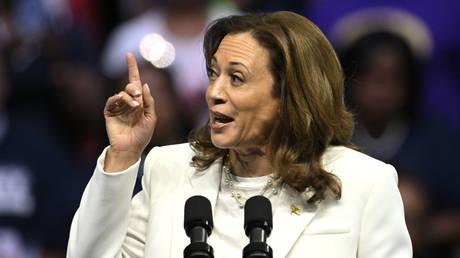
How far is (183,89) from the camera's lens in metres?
4.49

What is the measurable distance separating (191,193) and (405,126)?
201 centimetres

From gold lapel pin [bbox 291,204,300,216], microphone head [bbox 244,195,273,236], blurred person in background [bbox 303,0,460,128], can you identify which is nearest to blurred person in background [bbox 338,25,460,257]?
Result: blurred person in background [bbox 303,0,460,128]

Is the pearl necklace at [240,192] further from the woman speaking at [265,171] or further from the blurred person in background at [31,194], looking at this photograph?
the blurred person in background at [31,194]

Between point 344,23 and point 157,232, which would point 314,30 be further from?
point 344,23

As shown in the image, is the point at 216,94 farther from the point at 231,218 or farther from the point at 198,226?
the point at 198,226

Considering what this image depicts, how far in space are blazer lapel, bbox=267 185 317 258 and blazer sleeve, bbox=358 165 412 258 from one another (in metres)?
0.15

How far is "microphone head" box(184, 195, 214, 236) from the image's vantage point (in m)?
1.90

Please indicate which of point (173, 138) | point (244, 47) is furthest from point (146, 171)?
point (173, 138)

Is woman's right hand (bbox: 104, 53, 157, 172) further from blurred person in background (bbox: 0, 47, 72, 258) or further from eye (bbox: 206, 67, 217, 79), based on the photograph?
blurred person in background (bbox: 0, 47, 72, 258)

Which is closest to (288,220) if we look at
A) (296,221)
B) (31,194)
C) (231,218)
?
(296,221)

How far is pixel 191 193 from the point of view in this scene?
8.16 feet

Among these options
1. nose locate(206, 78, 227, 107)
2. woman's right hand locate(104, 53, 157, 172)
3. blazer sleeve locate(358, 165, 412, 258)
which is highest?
nose locate(206, 78, 227, 107)

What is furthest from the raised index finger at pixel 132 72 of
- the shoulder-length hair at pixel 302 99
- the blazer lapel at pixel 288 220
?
the blazer lapel at pixel 288 220

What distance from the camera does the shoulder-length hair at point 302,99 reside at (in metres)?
2.40
